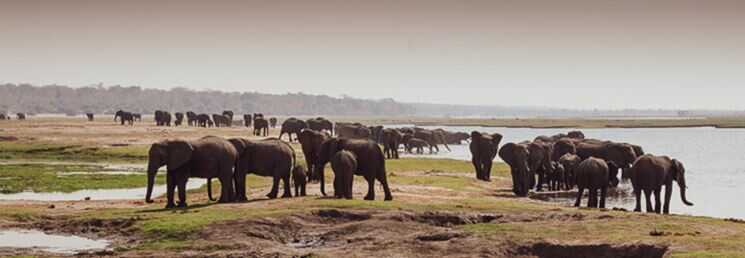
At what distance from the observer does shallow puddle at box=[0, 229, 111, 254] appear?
22.6m

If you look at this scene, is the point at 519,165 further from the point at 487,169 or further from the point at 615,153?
the point at 615,153

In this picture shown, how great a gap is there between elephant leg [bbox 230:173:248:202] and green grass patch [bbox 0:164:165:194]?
1070 centimetres

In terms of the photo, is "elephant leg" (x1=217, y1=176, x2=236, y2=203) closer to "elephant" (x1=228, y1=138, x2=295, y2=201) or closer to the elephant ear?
"elephant" (x1=228, y1=138, x2=295, y2=201)

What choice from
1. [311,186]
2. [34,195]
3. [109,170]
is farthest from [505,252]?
[109,170]

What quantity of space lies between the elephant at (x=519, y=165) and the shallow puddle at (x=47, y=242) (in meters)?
22.1

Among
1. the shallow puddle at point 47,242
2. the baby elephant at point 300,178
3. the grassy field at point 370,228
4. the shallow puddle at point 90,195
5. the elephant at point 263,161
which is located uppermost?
the elephant at point 263,161

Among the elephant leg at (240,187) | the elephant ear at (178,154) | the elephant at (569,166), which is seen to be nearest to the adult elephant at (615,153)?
the elephant at (569,166)

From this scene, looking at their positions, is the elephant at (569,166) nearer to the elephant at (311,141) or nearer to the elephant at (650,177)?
the elephant at (650,177)

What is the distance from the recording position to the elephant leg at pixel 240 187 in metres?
31.1

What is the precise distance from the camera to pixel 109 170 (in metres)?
50.9

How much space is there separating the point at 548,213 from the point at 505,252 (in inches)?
262

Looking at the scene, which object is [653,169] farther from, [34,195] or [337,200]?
[34,195]

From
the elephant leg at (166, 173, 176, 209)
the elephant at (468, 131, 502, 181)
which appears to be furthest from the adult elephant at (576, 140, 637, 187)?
the elephant leg at (166, 173, 176, 209)

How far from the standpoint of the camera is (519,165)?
4219cm
